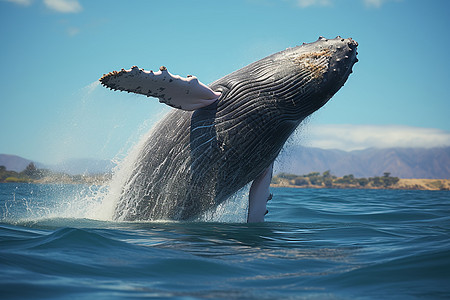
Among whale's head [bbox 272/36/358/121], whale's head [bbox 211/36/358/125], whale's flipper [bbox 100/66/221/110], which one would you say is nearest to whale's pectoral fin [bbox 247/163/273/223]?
whale's head [bbox 211/36/358/125]

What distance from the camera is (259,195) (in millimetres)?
7719

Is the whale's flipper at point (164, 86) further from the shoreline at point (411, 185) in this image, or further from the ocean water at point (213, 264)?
the shoreline at point (411, 185)

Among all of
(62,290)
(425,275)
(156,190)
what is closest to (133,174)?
(156,190)

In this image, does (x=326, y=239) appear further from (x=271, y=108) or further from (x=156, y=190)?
(x=156, y=190)

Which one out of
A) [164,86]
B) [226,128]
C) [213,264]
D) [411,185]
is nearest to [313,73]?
[226,128]

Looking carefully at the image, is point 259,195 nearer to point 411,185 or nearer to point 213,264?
point 213,264

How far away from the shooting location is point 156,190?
7.16m

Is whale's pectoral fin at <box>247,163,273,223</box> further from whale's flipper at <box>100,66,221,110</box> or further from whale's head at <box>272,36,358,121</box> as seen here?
whale's flipper at <box>100,66,221,110</box>

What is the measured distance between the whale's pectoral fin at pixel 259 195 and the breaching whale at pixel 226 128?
38cm

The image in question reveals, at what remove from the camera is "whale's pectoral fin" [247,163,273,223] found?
25.3 ft

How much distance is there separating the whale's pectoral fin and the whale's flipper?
1.65m

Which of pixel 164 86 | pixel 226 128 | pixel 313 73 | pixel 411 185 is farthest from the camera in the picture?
pixel 411 185

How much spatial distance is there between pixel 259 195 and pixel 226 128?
1.47m

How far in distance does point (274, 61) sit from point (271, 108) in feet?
2.43
